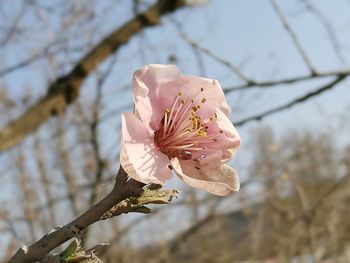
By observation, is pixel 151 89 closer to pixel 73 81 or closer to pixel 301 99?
pixel 301 99

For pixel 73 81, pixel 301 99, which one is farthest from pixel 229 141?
pixel 73 81

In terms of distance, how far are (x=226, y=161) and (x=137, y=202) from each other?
15 cm

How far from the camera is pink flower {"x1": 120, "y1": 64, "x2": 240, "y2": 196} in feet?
2.43

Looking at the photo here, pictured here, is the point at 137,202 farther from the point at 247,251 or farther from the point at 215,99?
the point at 247,251

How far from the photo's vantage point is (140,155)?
718 millimetres

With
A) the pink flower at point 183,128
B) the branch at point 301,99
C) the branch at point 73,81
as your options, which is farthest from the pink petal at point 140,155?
the branch at point 73,81

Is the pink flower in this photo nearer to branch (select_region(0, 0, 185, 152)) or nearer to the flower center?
the flower center

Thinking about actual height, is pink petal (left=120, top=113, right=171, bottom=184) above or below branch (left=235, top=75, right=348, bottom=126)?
above

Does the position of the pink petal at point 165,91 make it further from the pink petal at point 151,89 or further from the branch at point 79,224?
the branch at point 79,224

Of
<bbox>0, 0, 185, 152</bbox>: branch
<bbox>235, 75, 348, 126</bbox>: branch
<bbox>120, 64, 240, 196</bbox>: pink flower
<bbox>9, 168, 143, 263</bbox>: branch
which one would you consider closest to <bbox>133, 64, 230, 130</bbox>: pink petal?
<bbox>120, 64, 240, 196</bbox>: pink flower

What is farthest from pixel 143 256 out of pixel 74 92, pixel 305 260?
pixel 74 92

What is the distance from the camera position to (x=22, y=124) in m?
3.41

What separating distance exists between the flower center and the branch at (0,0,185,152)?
103 inches

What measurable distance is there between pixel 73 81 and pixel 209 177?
9.82 ft
